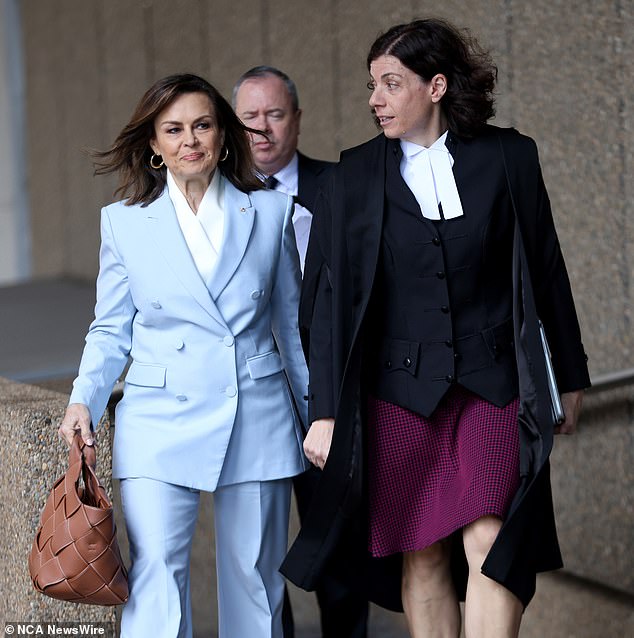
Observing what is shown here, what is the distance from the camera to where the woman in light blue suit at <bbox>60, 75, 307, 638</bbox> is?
3.18m

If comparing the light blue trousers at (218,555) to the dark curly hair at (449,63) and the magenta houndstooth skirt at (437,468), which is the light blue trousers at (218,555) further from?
the dark curly hair at (449,63)

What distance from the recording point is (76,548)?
9.73 feet

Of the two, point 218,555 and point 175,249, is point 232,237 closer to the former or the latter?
point 175,249

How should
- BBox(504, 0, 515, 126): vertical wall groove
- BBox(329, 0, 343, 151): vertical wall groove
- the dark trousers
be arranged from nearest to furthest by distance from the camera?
1. the dark trousers
2. BBox(504, 0, 515, 126): vertical wall groove
3. BBox(329, 0, 343, 151): vertical wall groove

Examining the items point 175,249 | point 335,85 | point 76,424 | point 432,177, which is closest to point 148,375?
point 76,424

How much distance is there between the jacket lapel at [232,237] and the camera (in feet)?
10.6

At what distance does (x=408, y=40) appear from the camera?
3203 mm

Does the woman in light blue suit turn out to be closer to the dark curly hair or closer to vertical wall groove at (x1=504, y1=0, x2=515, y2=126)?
the dark curly hair

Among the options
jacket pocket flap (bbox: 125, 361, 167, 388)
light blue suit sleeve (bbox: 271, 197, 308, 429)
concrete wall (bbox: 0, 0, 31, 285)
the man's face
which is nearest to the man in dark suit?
the man's face

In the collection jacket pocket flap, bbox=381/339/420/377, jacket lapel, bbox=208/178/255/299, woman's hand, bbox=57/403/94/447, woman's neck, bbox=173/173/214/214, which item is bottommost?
woman's hand, bbox=57/403/94/447

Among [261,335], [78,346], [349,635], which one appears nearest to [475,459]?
[261,335]

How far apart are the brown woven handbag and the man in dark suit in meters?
1.40

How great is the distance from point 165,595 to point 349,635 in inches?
58.6

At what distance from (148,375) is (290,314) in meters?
0.47
